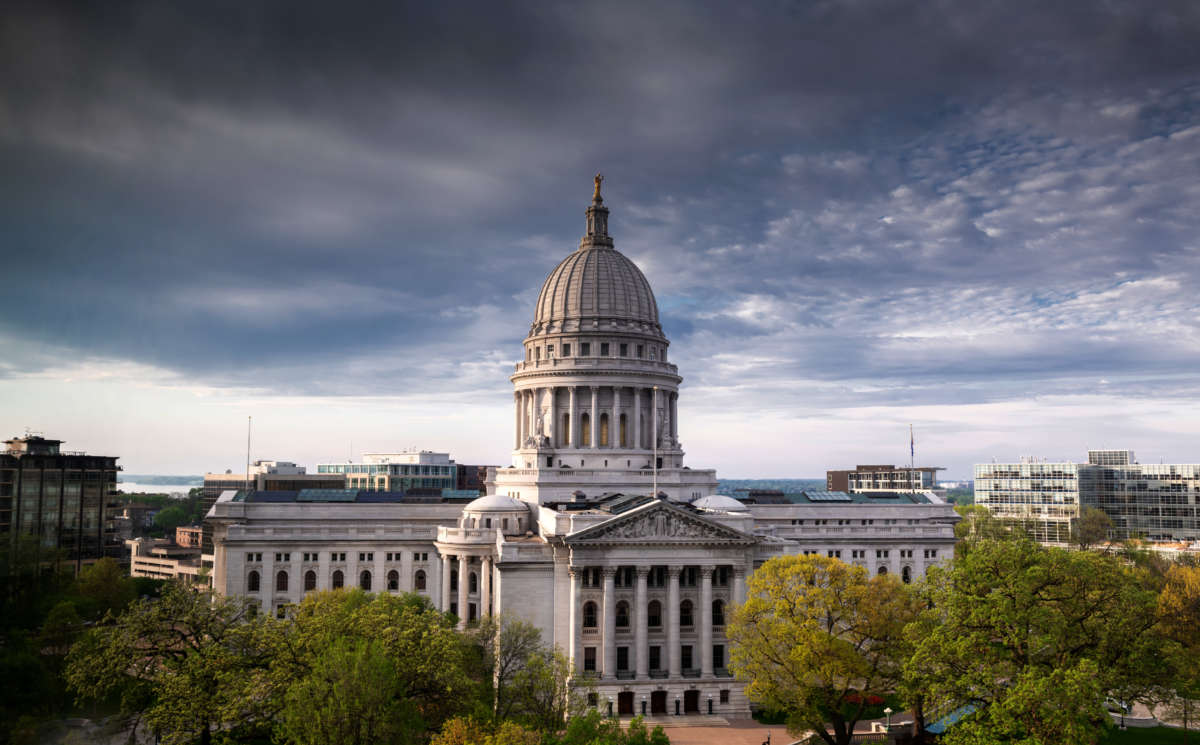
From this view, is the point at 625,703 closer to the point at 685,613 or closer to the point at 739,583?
the point at 685,613

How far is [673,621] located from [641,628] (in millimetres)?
2951

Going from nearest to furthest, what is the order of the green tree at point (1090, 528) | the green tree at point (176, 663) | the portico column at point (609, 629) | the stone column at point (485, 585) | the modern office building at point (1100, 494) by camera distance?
the green tree at point (176, 663), the portico column at point (609, 629), the stone column at point (485, 585), the green tree at point (1090, 528), the modern office building at point (1100, 494)

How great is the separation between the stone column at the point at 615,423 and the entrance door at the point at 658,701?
3857 cm

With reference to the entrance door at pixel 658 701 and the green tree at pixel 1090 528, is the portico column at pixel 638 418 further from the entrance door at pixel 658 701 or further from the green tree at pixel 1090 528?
the green tree at pixel 1090 528

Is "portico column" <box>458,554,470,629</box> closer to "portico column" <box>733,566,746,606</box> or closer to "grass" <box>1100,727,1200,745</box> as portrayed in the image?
"portico column" <box>733,566,746,606</box>

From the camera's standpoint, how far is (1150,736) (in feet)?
196

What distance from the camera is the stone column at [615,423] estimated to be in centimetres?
10379

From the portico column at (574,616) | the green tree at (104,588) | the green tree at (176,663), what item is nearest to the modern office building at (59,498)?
the green tree at (104,588)

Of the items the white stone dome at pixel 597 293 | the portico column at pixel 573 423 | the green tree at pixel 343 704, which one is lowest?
the green tree at pixel 343 704

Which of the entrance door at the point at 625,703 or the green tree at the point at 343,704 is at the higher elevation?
the green tree at the point at 343,704

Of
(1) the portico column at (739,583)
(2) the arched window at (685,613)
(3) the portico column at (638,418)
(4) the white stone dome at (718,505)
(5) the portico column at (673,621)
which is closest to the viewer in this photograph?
(5) the portico column at (673,621)

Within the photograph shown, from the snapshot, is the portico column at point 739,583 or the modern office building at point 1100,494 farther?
the modern office building at point 1100,494

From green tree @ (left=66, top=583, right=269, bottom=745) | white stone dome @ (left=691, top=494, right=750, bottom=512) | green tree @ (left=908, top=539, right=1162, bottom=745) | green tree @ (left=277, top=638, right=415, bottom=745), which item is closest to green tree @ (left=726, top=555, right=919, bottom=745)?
green tree @ (left=908, top=539, right=1162, bottom=745)

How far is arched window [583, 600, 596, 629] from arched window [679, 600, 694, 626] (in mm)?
7967
